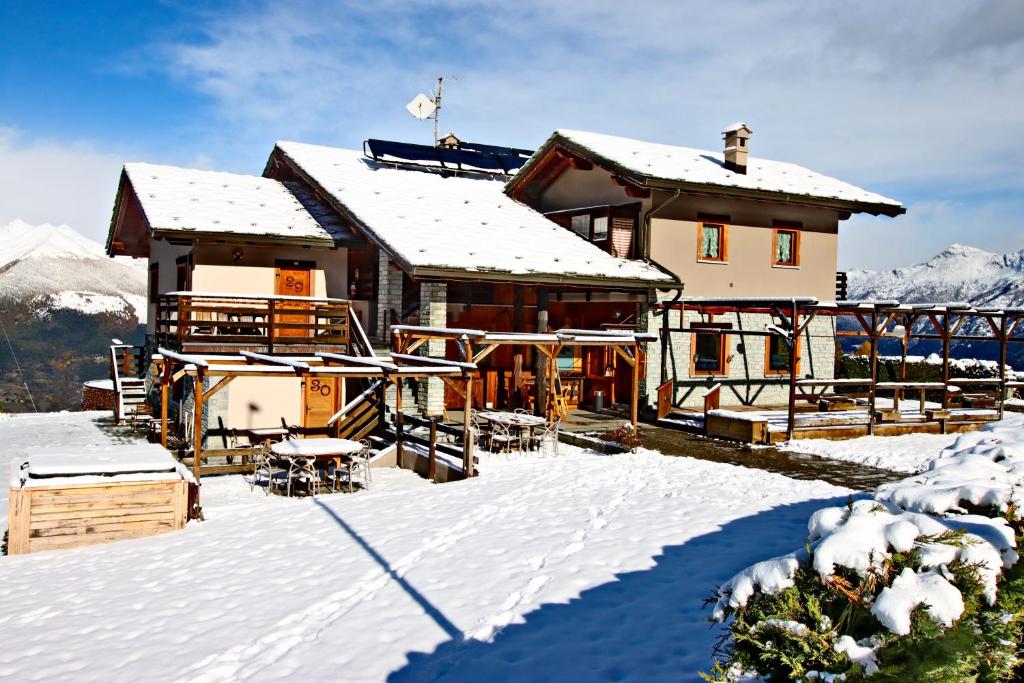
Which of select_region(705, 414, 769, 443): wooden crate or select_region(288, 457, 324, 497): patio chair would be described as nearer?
select_region(288, 457, 324, 497): patio chair

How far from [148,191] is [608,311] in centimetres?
1265

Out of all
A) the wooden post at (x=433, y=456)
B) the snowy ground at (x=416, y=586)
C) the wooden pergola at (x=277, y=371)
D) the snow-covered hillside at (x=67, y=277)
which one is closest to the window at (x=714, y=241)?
the wooden pergola at (x=277, y=371)

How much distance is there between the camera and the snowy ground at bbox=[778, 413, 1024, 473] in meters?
15.2

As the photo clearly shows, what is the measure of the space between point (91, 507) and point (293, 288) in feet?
34.1

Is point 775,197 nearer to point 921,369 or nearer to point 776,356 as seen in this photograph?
point 776,356

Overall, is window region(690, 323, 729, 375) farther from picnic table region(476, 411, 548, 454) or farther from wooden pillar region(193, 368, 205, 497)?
wooden pillar region(193, 368, 205, 497)

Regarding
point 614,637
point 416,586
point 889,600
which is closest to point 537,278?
point 416,586

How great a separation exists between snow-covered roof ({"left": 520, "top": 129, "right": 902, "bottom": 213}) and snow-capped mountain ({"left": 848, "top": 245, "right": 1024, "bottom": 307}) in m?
74.3

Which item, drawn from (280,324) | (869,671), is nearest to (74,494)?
(280,324)

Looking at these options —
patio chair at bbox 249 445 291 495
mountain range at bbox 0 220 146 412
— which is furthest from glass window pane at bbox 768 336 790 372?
mountain range at bbox 0 220 146 412

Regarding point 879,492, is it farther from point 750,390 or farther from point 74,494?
point 750,390

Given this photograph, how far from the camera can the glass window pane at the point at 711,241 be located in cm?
2244

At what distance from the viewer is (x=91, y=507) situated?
10.8m

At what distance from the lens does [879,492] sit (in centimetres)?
505
